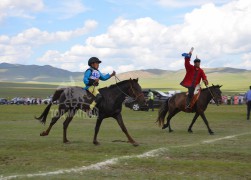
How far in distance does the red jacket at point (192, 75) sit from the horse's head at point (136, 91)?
5792mm

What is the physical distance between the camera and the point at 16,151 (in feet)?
42.3

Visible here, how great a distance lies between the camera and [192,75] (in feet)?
66.7

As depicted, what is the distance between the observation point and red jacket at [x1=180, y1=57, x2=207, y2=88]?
66.3 ft

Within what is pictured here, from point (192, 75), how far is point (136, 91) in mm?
6146

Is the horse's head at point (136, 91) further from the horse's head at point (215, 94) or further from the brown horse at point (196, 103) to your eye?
the horse's head at point (215, 94)

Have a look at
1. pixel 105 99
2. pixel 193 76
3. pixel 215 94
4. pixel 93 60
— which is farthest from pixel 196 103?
pixel 93 60

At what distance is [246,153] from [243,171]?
9.38 ft

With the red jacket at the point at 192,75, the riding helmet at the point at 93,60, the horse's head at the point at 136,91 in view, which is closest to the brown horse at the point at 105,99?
the horse's head at the point at 136,91

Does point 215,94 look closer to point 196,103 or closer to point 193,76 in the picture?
point 196,103

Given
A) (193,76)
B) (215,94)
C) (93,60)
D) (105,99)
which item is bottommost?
(105,99)

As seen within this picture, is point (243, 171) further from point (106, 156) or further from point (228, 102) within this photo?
point (228, 102)

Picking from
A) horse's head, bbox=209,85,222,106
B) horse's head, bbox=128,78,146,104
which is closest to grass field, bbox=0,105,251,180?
horse's head, bbox=128,78,146,104

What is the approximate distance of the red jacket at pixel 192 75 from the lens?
20203 mm

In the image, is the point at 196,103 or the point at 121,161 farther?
the point at 196,103
